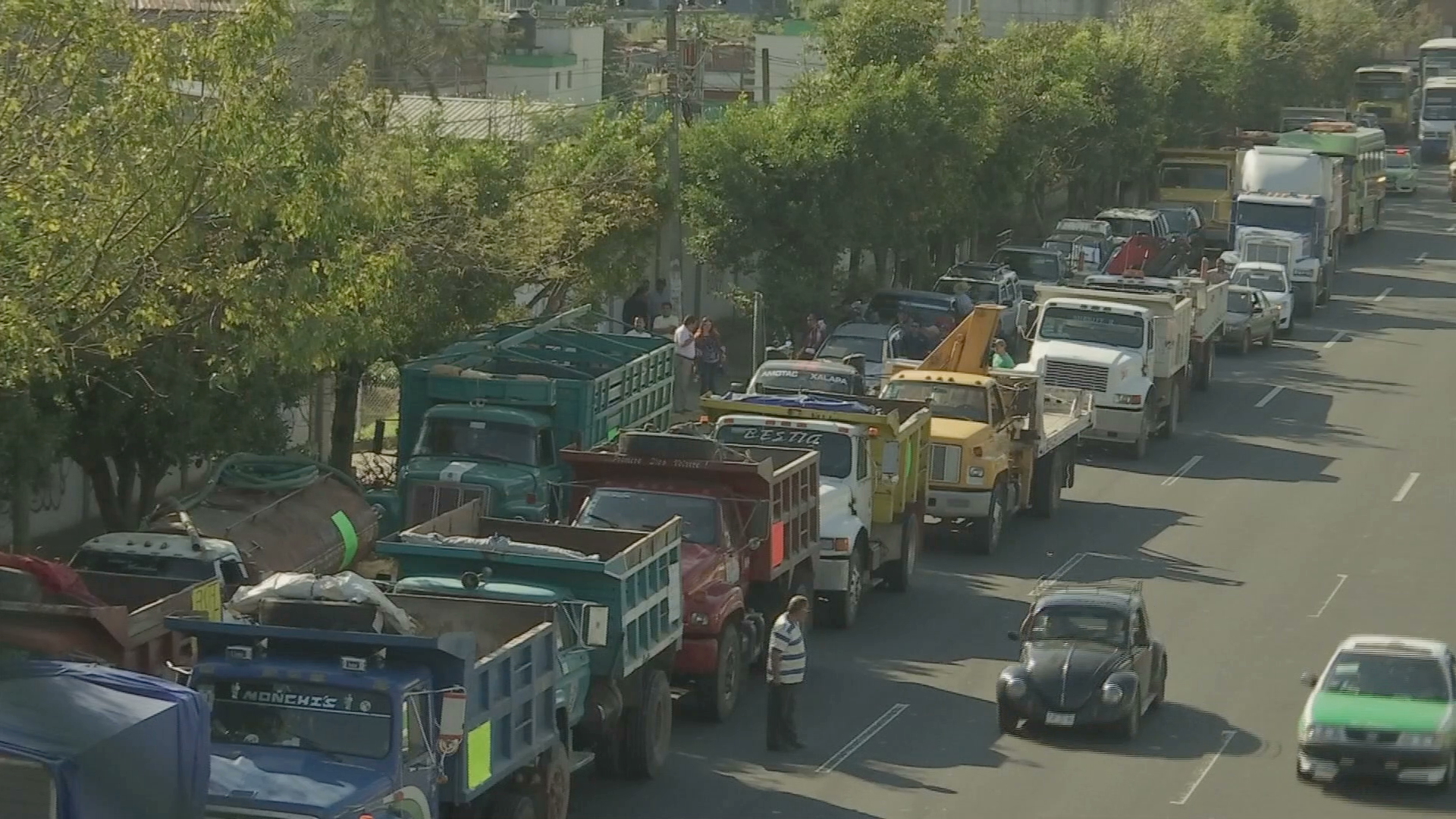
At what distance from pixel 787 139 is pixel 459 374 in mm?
15088

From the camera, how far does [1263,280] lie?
51.1 meters

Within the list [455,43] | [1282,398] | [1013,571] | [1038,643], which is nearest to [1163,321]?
[1282,398]

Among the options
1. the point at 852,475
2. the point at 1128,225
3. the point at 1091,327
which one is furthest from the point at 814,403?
the point at 1128,225

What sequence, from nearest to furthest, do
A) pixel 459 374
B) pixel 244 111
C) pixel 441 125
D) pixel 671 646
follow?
Answer: pixel 244 111
pixel 671 646
pixel 459 374
pixel 441 125

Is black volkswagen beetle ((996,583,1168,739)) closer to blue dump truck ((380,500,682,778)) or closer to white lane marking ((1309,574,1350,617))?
blue dump truck ((380,500,682,778))

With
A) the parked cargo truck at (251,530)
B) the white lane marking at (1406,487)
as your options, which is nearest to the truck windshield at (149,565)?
the parked cargo truck at (251,530)

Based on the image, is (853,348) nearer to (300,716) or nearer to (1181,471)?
(1181,471)

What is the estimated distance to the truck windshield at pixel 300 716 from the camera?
46.2 ft

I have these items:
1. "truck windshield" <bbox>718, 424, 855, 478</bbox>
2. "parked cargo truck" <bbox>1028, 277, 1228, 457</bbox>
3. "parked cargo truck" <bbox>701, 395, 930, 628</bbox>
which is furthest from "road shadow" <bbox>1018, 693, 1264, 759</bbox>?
"parked cargo truck" <bbox>1028, 277, 1228, 457</bbox>

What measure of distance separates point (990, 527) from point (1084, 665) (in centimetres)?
857

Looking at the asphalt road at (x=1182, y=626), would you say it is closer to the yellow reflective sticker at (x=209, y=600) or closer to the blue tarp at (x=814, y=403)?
the blue tarp at (x=814, y=403)

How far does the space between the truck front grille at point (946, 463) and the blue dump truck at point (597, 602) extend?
982 centimetres

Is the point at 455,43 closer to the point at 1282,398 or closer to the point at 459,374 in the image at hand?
the point at 1282,398

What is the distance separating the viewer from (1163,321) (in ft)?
124
